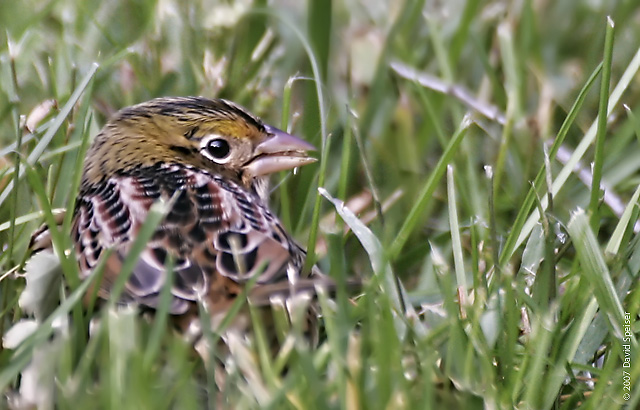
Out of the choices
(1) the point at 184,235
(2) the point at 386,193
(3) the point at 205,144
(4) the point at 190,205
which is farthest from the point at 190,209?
(2) the point at 386,193

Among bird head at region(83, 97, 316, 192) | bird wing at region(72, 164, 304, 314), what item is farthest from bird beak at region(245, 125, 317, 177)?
bird wing at region(72, 164, 304, 314)

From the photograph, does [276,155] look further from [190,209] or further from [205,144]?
[190,209]

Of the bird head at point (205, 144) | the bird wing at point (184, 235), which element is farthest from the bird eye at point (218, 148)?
the bird wing at point (184, 235)

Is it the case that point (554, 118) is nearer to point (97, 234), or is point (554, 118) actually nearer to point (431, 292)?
point (431, 292)

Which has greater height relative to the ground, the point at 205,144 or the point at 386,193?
the point at 205,144

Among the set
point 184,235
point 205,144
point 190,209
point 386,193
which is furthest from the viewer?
point 386,193

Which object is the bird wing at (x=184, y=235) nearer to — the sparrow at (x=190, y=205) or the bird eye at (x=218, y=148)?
the sparrow at (x=190, y=205)
